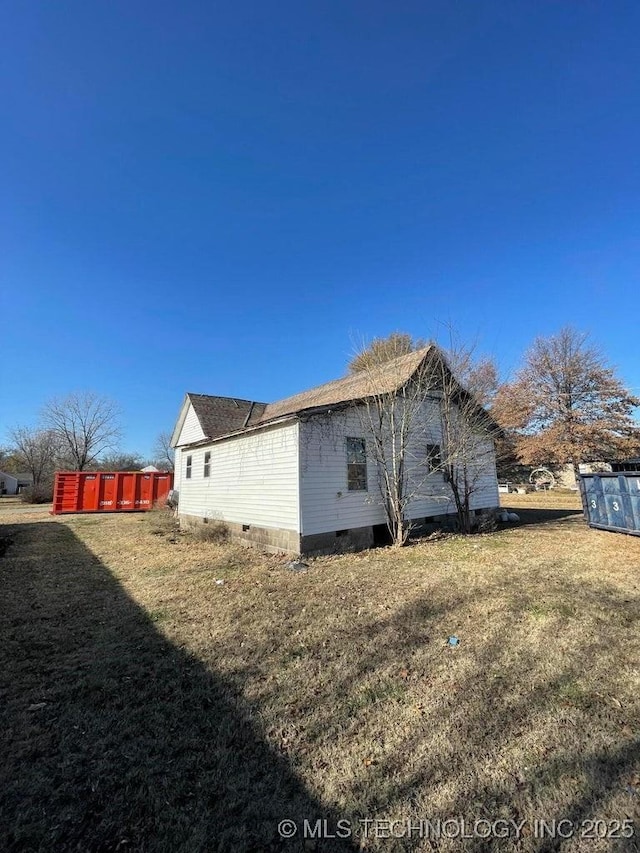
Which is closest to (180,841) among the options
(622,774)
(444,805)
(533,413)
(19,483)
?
(444,805)

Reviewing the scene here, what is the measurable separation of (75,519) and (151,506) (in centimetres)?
410

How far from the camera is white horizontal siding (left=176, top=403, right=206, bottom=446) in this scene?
17.9 metres

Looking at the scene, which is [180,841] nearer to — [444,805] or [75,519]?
[444,805]

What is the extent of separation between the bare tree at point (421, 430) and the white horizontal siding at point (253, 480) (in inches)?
97.2

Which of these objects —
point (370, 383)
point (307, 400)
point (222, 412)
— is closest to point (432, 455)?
point (370, 383)

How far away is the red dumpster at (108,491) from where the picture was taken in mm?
20062

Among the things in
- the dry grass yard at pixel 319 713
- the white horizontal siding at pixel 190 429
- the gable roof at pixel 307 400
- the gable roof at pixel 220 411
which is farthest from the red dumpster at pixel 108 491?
the dry grass yard at pixel 319 713

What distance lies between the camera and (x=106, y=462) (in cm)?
6138

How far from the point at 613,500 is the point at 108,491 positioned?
22333 millimetres

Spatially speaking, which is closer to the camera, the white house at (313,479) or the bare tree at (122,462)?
the white house at (313,479)

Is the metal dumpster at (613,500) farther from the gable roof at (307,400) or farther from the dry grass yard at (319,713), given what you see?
the dry grass yard at (319,713)

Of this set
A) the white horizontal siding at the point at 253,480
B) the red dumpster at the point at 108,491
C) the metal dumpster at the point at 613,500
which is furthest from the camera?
the red dumpster at the point at 108,491

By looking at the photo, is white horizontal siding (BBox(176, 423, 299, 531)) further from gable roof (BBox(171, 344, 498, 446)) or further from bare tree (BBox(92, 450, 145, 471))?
bare tree (BBox(92, 450, 145, 471))

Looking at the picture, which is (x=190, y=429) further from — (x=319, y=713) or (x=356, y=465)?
(x=319, y=713)
